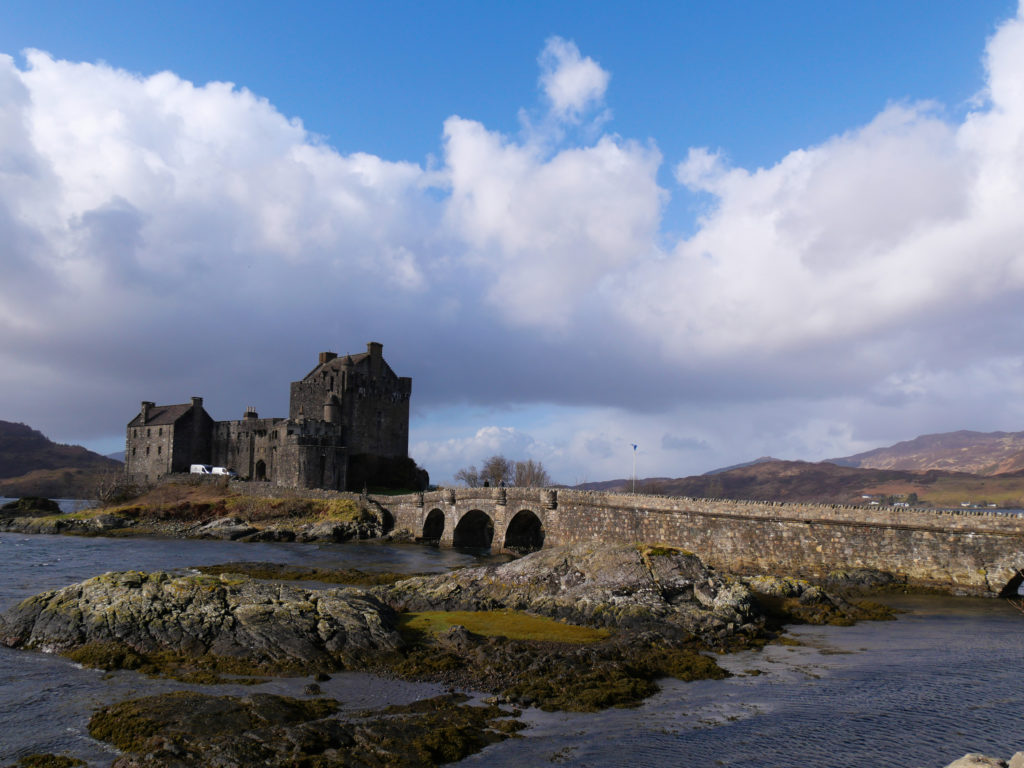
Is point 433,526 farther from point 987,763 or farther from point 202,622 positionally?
point 987,763

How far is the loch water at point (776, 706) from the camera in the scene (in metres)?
12.8

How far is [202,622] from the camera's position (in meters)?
19.4

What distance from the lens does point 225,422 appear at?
86.4 meters

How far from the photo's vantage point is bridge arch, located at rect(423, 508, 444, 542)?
58.6 meters

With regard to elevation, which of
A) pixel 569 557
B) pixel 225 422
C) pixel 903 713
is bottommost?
pixel 903 713

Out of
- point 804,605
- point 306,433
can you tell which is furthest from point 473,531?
point 804,605

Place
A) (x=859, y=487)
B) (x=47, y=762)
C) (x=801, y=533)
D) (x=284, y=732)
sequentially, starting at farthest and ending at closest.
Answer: (x=859, y=487), (x=801, y=533), (x=284, y=732), (x=47, y=762)

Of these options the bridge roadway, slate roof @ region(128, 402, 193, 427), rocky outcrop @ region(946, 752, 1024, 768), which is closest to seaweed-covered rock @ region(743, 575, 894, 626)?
the bridge roadway

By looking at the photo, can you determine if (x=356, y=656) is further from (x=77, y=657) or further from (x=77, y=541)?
(x=77, y=541)

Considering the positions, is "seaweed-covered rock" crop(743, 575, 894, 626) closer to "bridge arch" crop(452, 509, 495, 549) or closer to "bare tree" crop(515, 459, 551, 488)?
"bridge arch" crop(452, 509, 495, 549)

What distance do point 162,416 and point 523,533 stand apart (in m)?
58.2

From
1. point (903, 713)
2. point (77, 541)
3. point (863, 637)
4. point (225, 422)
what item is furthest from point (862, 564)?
point (225, 422)

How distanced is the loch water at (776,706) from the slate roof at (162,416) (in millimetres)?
71759

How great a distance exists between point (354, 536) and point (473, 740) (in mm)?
49696
